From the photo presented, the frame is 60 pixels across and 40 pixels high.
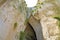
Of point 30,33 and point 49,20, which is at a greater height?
point 49,20

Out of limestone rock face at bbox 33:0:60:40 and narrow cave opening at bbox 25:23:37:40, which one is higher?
limestone rock face at bbox 33:0:60:40

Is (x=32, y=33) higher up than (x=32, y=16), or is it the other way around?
(x=32, y=16)

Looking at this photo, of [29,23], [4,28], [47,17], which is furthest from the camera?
[29,23]

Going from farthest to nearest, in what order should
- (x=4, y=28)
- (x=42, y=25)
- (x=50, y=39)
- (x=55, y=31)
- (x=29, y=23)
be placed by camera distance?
(x=29, y=23)
(x=42, y=25)
(x=55, y=31)
(x=50, y=39)
(x=4, y=28)

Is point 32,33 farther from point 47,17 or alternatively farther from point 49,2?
point 49,2

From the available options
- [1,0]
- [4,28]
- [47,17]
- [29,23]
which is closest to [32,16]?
[29,23]

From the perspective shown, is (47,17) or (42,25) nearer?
(42,25)

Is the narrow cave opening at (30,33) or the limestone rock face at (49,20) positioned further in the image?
the narrow cave opening at (30,33)

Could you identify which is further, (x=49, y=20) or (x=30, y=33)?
(x=30, y=33)

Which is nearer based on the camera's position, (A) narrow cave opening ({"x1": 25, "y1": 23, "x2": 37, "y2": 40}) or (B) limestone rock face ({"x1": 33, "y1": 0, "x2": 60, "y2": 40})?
(B) limestone rock face ({"x1": 33, "y1": 0, "x2": 60, "y2": 40})

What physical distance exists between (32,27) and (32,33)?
0.09m

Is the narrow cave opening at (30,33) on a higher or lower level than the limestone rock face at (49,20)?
lower

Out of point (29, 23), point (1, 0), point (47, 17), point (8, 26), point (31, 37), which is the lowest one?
point (31, 37)

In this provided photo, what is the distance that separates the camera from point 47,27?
5.62ft
